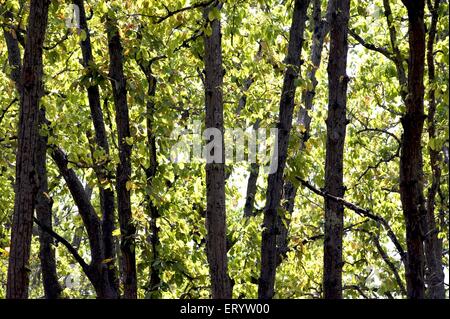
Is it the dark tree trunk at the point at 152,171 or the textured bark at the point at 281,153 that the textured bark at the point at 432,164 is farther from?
the dark tree trunk at the point at 152,171

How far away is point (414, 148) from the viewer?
6.29 metres

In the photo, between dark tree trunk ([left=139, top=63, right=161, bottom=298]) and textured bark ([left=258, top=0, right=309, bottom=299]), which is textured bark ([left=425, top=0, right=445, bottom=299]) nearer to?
textured bark ([left=258, top=0, right=309, bottom=299])

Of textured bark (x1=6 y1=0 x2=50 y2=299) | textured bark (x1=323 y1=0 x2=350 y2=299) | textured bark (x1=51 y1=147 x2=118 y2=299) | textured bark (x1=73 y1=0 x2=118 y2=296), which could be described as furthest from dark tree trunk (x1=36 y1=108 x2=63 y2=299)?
textured bark (x1=323 y1=0 x2=350 y2=299)

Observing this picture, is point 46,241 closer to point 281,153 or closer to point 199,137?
point 199,137

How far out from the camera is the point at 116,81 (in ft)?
35.0

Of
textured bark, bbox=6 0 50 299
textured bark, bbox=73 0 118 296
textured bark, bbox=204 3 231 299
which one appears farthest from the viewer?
textured bark, bbox=73 0 118 296

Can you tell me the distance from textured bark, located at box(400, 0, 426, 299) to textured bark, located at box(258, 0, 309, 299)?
355 centimetres

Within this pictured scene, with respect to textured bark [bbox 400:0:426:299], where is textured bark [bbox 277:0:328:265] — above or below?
above

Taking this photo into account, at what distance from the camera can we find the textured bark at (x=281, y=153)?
10062 mm

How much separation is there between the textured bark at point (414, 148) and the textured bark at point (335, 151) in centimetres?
234

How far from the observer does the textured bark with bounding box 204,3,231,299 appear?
9.50m

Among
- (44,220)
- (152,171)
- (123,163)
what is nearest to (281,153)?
(123,163)

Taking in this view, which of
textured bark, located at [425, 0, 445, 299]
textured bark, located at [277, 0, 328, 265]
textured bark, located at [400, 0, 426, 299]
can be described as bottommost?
textured bark, located at [400, 0, 426, 299]
